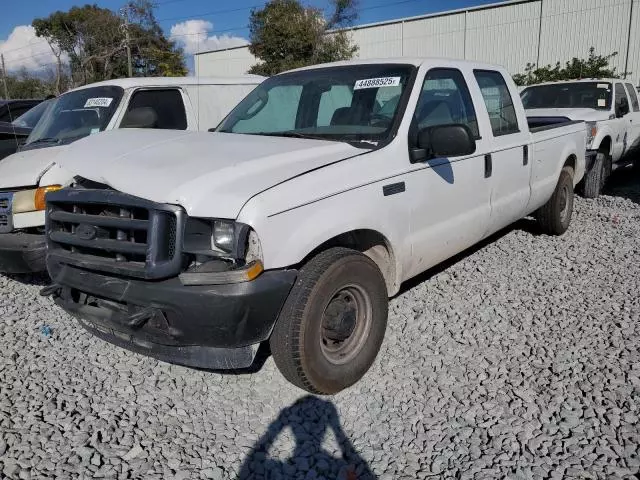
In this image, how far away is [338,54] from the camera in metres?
30.3

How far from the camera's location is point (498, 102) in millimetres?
4949

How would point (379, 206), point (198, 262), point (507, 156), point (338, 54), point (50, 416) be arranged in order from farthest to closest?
point (338, 54), point (507, 156), point (379, 206), point (50, 416), point (198, 262)

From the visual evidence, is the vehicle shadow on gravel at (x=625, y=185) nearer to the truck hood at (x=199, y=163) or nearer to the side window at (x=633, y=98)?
the side window at (x=633, y=98)

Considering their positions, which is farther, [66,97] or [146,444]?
[66,97]

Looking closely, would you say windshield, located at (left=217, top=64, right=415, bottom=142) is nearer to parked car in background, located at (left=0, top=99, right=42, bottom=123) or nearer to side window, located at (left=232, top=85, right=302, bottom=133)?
side window, located at (left=232, top=85, right=302, bottom=133)

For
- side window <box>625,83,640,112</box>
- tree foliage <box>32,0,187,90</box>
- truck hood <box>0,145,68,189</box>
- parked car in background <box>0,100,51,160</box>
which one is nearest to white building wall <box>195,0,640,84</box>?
tree foliage <box>32,0,187,90</box>

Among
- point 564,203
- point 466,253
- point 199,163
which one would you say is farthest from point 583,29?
point 199,163

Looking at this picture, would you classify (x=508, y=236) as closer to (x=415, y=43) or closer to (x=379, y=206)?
(x=379, y=206)

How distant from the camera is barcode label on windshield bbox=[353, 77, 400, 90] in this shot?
12.8ft

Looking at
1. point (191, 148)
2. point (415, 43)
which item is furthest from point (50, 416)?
point (415, 43)

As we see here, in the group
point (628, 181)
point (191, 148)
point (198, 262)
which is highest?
point (191, 148)

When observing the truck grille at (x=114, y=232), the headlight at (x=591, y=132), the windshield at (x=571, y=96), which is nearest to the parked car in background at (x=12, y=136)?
the truck grille at (x=114, y=232)

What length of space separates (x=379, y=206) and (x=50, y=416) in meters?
2.26

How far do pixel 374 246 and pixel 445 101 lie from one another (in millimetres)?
1396
